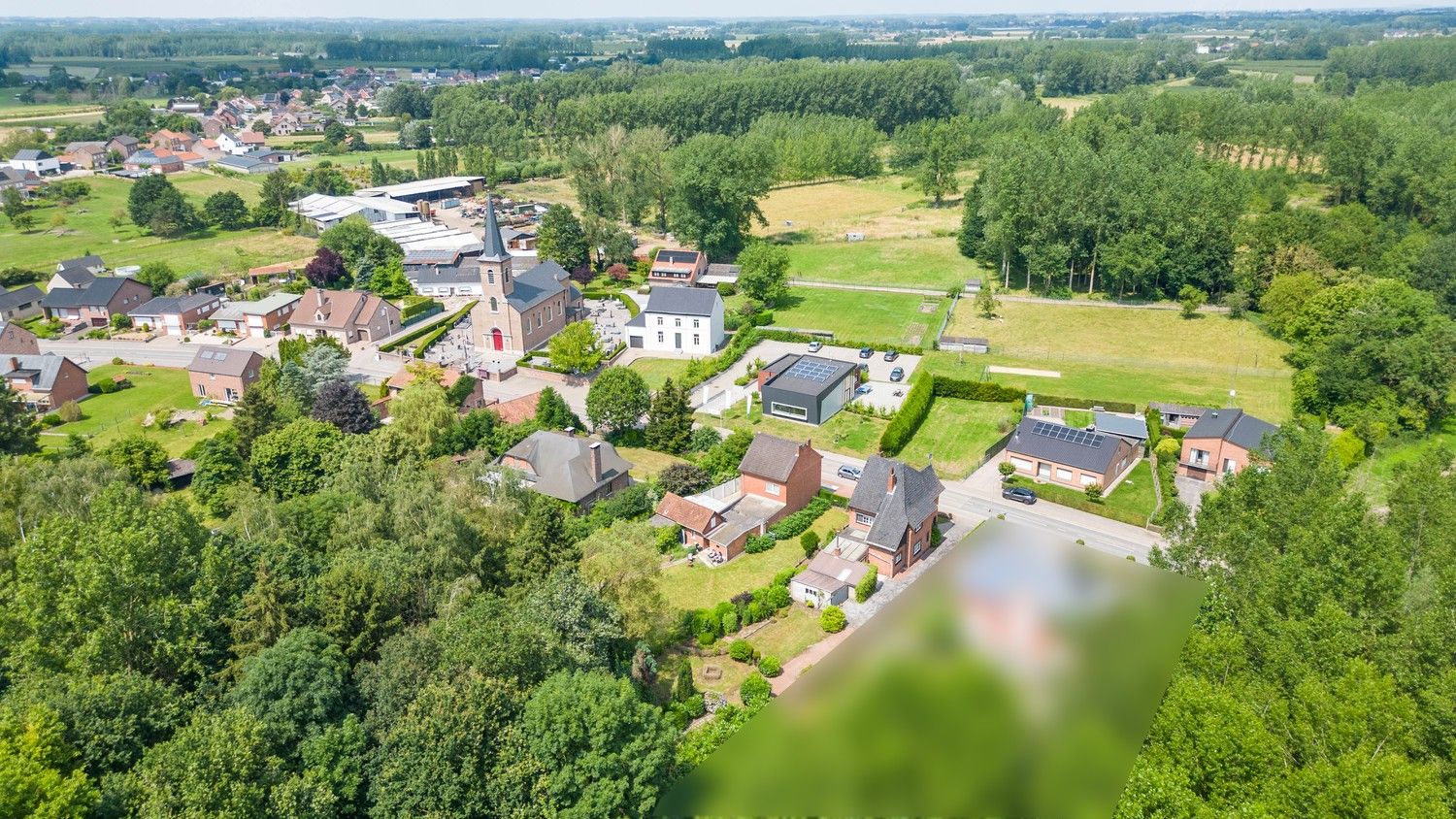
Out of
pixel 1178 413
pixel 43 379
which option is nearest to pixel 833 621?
pixel 1178 413

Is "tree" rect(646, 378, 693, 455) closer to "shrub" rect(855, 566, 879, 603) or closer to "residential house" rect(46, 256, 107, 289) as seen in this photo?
"shrub" rect(855, 566, 879, 603)

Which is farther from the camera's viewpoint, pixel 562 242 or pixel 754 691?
pixel 562 242

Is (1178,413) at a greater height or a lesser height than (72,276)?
lesser

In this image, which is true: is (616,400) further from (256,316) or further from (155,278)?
(155,278)

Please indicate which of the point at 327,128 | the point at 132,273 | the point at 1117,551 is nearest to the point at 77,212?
the point at 132,273

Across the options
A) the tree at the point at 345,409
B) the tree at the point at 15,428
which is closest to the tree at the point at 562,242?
the tree at the point at 345,409

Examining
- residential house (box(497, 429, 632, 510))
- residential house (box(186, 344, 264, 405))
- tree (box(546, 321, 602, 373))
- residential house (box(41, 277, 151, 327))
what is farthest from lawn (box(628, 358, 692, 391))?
residential house (box(41, 277, 151, 327))

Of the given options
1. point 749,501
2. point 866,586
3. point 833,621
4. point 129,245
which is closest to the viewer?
point 833,621
